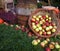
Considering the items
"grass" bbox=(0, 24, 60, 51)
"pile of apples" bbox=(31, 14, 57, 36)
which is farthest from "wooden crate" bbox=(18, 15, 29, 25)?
"grass" bbox=(0, 24, 60, 51)

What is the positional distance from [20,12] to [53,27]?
0.54 m

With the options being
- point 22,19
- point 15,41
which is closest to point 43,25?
point 22,19

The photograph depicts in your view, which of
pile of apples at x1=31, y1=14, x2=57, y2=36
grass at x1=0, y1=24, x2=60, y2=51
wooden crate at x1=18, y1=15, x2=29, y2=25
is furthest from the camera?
wooden crate at x1=18, y1=15, x2=29, y2=25

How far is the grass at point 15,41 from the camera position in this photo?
2.30 m

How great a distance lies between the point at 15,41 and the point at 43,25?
60 centimetres

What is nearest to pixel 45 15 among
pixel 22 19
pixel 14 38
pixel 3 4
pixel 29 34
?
pixel 22 19

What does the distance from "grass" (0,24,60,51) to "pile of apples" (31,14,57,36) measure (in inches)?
8.3

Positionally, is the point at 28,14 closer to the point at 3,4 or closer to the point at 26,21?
the point at 26,21

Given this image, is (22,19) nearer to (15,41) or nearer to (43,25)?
(43,25)

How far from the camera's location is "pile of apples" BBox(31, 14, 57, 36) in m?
2.71

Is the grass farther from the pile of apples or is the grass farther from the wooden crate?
the wooden crate

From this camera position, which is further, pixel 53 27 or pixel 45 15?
pixel 45 15

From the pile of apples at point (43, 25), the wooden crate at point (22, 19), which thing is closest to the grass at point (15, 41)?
the pile of apples at point (43, 25)

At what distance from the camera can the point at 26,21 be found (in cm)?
297
